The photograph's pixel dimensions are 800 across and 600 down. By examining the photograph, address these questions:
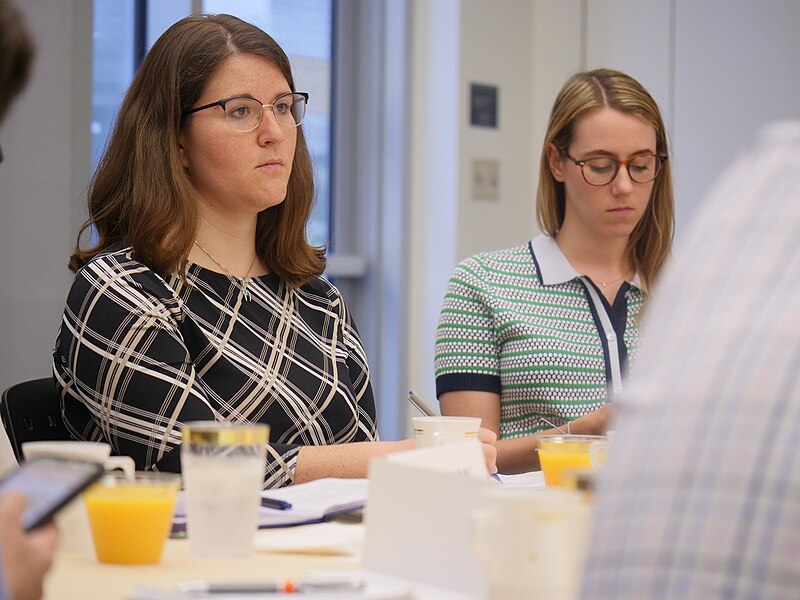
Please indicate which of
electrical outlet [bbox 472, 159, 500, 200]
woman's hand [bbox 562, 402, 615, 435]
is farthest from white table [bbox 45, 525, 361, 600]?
electrical outlet [bbox 472, 159, 500, 200]

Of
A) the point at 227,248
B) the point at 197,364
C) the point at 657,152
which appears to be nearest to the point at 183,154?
the point at 227,248

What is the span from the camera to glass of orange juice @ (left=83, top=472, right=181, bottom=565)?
1.06 m

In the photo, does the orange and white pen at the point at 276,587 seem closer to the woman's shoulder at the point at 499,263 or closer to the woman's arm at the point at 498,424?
the woman's arm at the point at 498,424

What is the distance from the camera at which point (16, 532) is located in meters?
0.85

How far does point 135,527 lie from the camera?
1057mm

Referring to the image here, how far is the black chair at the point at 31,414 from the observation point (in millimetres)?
1747

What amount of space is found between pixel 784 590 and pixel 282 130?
162cm

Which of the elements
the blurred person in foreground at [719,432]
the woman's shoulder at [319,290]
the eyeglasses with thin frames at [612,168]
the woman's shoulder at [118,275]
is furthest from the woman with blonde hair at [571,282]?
the blurred person in foreground at [719,432]

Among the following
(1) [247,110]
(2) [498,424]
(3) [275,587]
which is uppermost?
(1) [247,110]

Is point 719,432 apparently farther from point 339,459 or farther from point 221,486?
point 339,459

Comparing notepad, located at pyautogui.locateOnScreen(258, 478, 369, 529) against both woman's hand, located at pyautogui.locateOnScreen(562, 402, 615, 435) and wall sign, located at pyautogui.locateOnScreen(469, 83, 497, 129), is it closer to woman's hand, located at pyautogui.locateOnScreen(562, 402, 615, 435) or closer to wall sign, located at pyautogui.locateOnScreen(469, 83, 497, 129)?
woman's hand, located at pyautogui.locateOnScreen(562, 402, 615, 435)

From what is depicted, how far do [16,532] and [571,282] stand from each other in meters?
1.68

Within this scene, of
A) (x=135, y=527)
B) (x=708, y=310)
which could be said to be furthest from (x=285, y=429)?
(x=708, y=310)

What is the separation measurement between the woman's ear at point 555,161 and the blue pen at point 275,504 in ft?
4.24
